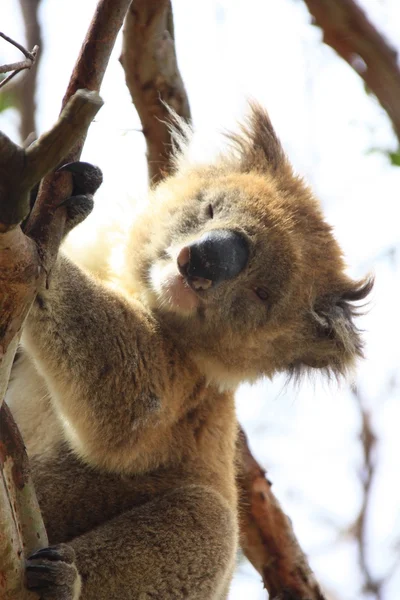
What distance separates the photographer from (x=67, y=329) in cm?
272

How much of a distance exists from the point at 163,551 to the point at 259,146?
204 cm

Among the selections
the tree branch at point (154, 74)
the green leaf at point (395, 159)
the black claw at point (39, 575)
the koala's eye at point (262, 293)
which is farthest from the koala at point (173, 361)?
the green leaf at point (395, 159)

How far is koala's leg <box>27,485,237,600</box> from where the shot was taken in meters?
2.74

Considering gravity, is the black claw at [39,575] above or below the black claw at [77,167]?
below

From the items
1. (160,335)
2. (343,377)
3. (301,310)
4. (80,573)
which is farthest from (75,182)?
(343,377)

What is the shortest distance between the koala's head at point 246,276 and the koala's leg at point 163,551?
61cm

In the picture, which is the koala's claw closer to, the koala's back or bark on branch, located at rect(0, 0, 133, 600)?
bark on branch, located at rect(0, 0, 133, 600)

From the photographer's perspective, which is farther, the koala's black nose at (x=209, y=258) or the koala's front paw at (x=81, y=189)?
the koala's black nose at (x=209, y=258)

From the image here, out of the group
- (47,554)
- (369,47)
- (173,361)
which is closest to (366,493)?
(173,361)

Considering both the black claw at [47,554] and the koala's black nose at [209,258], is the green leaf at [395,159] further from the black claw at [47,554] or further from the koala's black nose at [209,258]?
the black claw at [47,554]

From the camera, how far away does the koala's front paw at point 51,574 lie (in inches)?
84.3

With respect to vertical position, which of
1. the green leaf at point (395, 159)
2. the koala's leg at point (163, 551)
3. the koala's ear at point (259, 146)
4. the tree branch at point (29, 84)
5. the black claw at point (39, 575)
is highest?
the tree branch at point (29, 84)

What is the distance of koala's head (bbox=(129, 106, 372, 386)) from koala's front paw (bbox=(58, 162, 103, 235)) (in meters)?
0.99

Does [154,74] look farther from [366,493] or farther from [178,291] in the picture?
[366,493]
